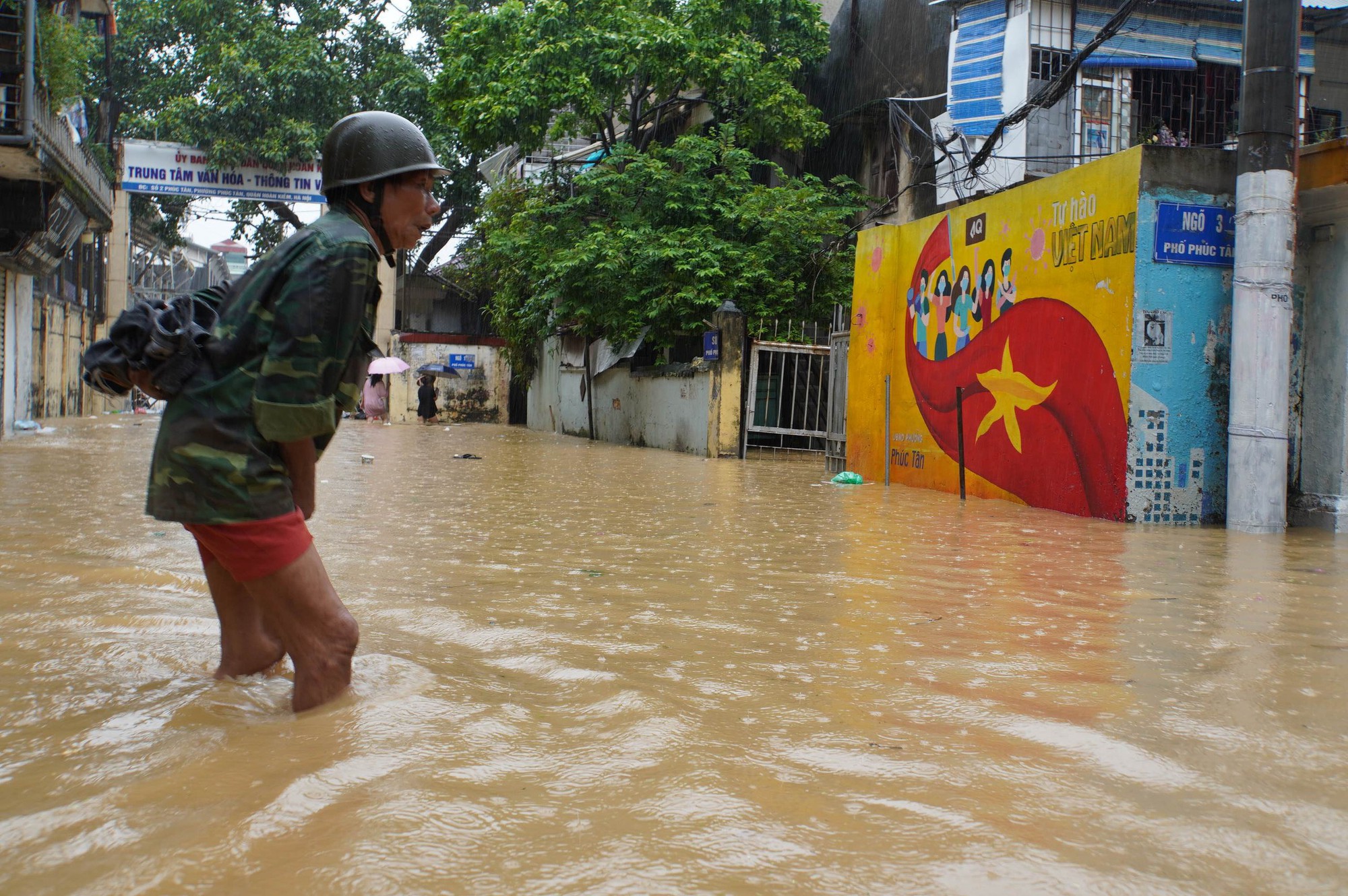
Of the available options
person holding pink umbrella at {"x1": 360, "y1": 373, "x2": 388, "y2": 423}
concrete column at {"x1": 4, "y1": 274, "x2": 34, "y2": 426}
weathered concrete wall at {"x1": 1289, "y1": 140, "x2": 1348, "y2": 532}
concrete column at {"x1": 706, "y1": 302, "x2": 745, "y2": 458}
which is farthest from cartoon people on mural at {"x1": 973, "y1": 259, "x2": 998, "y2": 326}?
person holding pink umbrella at {"x1": 360, "y1": 373, "x2": 388, "y2": 423}

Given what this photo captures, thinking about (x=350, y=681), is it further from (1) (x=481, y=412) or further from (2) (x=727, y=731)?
(1) (x=481, y=412)

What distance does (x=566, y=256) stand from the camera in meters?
17.6

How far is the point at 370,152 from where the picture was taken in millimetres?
2691

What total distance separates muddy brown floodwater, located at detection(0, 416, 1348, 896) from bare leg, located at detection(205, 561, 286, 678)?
9 cm

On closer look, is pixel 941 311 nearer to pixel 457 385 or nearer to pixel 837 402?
pixel 837 402

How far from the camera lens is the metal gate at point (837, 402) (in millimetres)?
13078

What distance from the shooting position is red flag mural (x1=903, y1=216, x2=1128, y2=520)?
Answer: 26.7 feet

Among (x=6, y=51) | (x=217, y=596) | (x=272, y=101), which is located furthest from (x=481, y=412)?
(x=217, y=596)

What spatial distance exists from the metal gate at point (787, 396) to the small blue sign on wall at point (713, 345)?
0.52m

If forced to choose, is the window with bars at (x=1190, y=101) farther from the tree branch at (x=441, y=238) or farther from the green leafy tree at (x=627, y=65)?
the tree branch at (x=441, y=238)

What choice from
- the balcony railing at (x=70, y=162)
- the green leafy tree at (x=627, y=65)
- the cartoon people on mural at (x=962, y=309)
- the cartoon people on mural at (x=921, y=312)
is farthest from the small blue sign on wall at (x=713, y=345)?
the balcony railing at (x=70, y=162)

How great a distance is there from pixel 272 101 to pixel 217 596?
89.6ft

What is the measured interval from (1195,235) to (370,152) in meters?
6.89

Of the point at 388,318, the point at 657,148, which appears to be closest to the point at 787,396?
the point at 657,148
